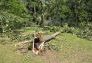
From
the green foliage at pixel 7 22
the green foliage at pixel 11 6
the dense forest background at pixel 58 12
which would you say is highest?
the green foliage at pixel 11 6

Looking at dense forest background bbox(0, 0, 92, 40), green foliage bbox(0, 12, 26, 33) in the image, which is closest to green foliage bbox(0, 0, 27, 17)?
green foliage bbox(0, 12, 26, 33)

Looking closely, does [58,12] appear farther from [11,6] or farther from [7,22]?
[7,22]

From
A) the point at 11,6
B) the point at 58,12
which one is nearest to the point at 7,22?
the point at 11,6

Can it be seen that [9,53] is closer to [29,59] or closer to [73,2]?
[29,59]

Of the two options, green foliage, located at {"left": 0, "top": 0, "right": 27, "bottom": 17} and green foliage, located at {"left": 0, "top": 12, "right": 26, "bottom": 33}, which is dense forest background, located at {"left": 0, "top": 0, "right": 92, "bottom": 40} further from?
green foliage, located at {"left": 0, "top": 12, "right": 26, "bottom": 33}

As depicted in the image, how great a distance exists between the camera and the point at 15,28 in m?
26.4

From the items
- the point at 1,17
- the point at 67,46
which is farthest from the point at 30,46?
the point at 1,17

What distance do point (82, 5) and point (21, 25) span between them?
14.6 metres

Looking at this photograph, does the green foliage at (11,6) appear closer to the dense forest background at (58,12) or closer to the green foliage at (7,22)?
the green foliage at (7,22)

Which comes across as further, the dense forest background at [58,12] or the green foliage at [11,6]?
the dense forest background at [58,12]

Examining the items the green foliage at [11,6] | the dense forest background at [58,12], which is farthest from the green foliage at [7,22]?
the dense forest background at [58,12]

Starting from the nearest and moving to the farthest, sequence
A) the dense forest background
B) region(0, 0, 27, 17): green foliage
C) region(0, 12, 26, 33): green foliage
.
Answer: region(0, 12, 26, 33): green foliage < region(0, 0, 27, 17): green foliage < the dense forest background

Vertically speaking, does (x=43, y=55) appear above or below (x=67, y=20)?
above

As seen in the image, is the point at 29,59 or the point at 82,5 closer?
the point at 29,59
